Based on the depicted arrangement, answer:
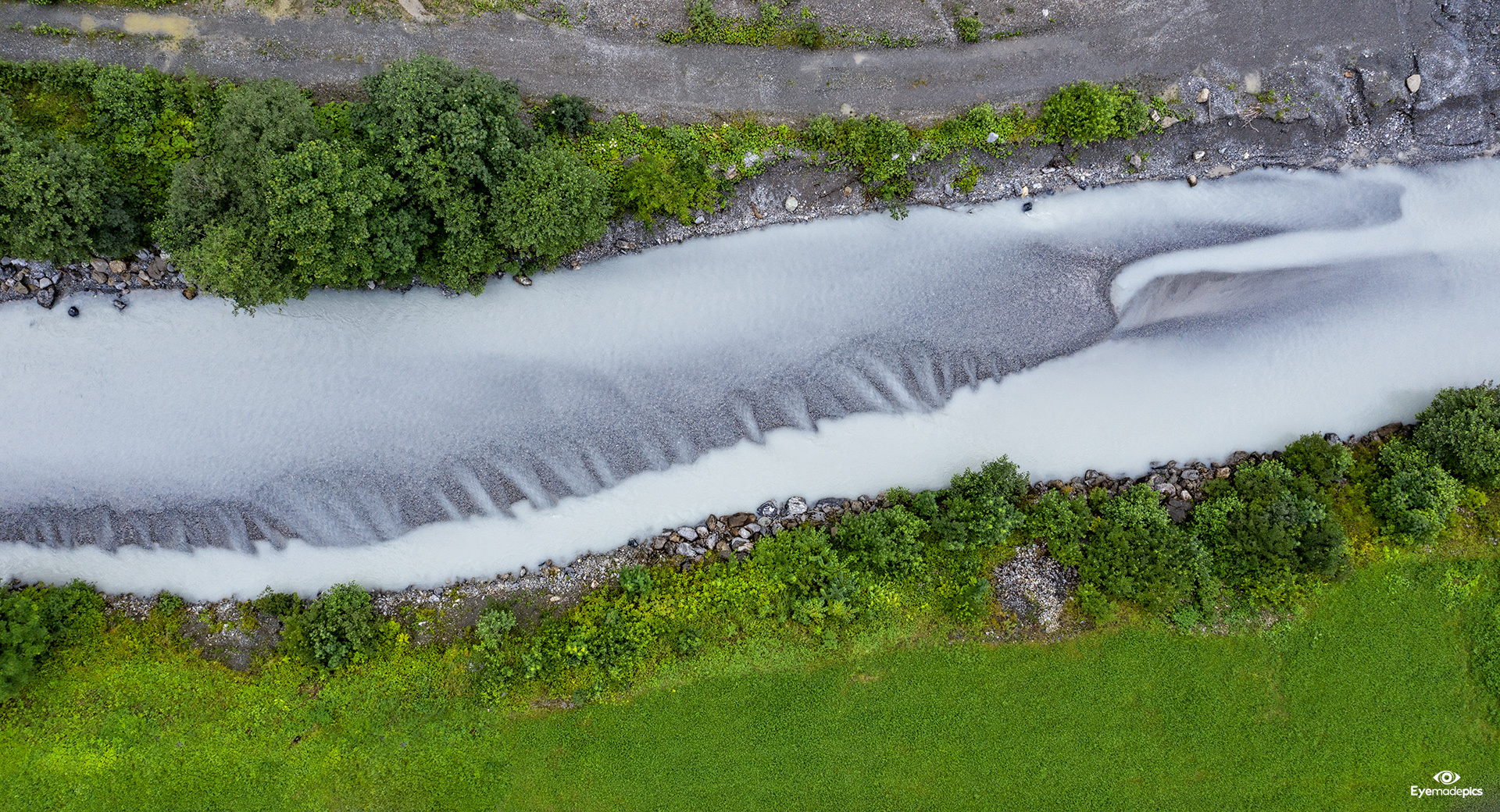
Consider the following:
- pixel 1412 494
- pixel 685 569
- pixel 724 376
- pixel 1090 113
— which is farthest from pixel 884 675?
pixel 1090 113

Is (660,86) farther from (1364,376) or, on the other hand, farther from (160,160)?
(1364,376)

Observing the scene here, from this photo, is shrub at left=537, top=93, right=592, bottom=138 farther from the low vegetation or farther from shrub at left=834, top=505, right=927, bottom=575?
shrub at left=834, top=505, right=927, bottom=575

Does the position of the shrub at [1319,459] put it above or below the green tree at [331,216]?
below

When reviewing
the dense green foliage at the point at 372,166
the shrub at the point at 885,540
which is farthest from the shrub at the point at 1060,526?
the dense green foliage at the point at 372,166

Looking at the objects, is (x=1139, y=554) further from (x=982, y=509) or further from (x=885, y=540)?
(x=885, y=540)

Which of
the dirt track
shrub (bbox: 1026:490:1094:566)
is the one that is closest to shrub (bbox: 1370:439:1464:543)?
shrub (bbox: 1026:490:1094:566)

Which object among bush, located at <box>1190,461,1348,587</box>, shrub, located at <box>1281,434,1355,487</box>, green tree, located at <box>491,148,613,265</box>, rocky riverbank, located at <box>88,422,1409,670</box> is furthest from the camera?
shrub, located at <box>1281,434,1355,487</box>

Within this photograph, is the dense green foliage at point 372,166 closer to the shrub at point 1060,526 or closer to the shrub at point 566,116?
the shrub at point 566,116
